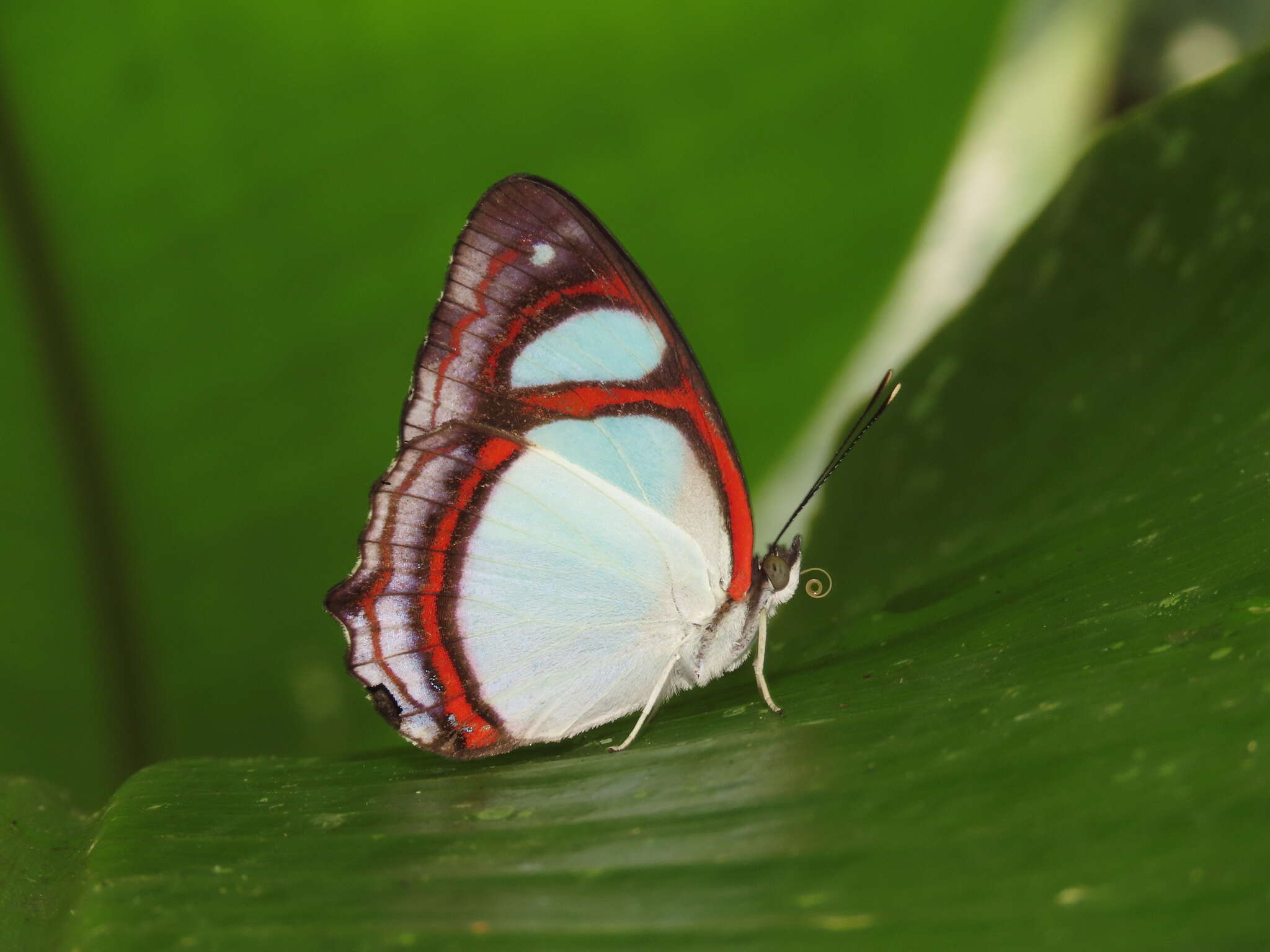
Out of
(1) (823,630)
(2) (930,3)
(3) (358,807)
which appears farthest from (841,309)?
(3) (358,807)

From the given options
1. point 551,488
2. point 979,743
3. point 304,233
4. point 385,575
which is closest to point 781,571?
point 551,488

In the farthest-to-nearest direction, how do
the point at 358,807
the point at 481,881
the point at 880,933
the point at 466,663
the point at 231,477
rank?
the point at 231,477 < the point at 466,663 < the point at 358,807 < the point at 481,881 < the point at 880,933

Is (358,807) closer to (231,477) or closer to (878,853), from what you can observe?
(878,853)

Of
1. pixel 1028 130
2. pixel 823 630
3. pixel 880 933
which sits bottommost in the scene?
pixel 880 933

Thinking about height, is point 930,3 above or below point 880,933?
above

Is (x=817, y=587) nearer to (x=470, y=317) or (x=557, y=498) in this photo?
(x=557, y=498)

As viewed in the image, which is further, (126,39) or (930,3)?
(930,3)
